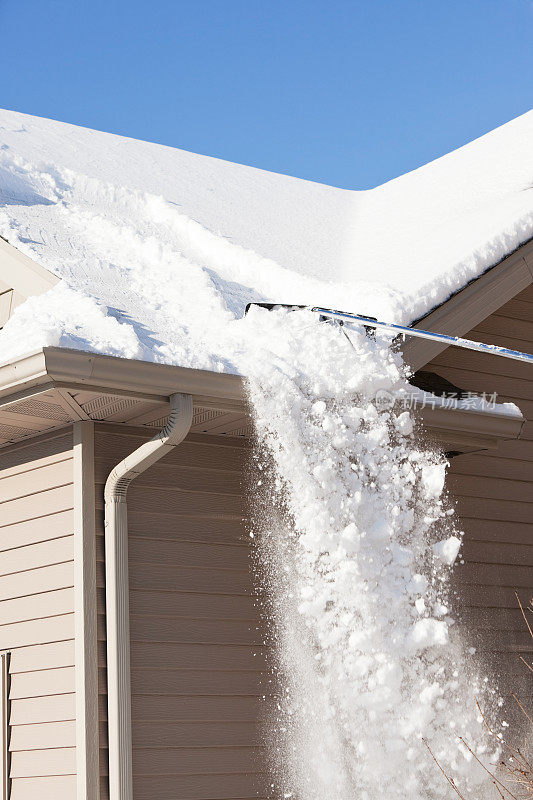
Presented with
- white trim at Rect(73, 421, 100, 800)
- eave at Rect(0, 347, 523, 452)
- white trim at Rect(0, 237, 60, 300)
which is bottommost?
white trim at Rect(73, 421, 100, 800)

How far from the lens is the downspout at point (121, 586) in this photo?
14.3 feet

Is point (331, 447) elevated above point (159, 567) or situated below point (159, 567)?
above

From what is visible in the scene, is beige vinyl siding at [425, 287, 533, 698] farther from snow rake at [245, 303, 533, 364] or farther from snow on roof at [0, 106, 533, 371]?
snow rake at [245, 303, 533, 364]

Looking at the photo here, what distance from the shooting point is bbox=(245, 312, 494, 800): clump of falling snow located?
15.4ft

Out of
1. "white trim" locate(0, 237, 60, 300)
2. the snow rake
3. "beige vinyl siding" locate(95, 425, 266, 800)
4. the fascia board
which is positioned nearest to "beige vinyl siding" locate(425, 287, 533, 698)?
the fascia board

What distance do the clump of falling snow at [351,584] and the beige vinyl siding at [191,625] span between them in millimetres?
171

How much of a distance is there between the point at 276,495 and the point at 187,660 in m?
0.94

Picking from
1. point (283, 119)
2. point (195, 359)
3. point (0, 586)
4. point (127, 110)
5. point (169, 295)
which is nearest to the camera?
point (195, 359)

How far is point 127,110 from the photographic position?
12.8 metres

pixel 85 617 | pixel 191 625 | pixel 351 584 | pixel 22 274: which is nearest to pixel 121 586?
pixel 85 617

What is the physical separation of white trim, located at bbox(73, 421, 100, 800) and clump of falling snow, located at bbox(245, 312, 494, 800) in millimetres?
875

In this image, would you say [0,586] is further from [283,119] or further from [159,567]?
[283,119]

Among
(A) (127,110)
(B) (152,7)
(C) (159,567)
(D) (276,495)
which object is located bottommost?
(C) (159,567)

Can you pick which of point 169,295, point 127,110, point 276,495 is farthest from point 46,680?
point 127,110
